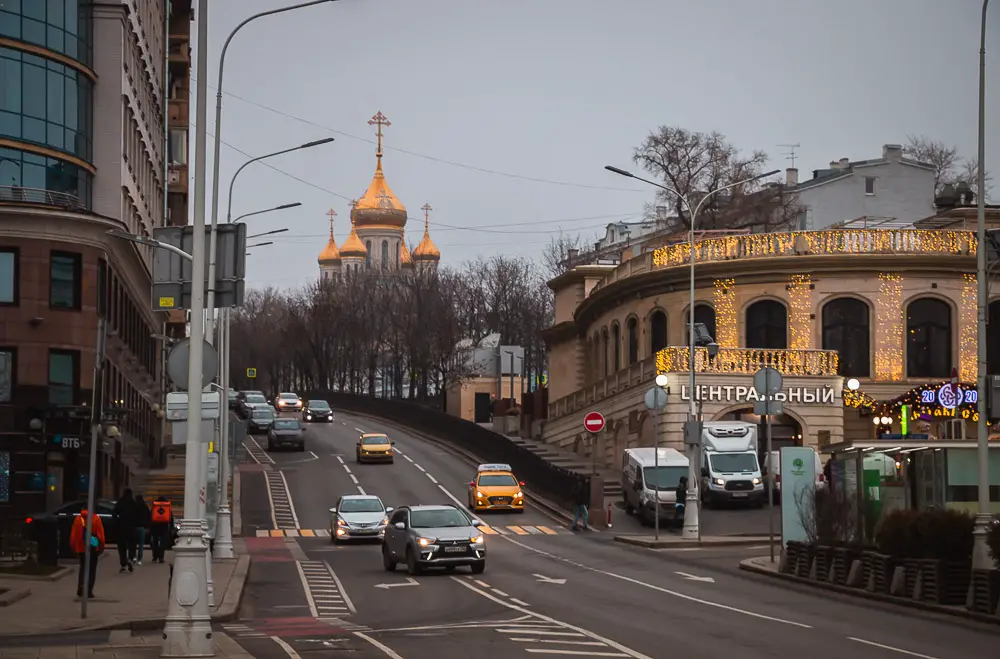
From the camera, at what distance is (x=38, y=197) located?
47.0 meters

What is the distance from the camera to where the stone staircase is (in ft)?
203

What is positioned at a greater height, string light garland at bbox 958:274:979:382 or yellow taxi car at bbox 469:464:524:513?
string light garland at bbox 958:274:979:382

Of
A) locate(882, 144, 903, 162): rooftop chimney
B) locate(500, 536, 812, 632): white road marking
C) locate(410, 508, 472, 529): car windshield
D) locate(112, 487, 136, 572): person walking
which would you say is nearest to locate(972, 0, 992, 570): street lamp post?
locate(500, 536, 812, 632): white road marking

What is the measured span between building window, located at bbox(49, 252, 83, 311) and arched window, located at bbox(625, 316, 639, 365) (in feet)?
103

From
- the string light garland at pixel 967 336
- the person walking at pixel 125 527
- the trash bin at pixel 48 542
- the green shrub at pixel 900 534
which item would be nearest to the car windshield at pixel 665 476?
the string light garland at pixel 967 336

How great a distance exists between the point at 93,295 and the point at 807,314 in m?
30.5

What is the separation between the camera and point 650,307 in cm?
7000

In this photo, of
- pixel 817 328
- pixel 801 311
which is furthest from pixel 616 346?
pixel 817 328

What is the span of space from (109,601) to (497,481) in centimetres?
3320

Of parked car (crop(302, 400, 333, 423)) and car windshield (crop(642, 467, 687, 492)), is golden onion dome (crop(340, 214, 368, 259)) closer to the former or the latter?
parked car (crop(302, 400, 333, 423))

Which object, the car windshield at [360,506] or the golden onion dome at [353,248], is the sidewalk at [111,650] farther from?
the golden onion dome at [353,248]

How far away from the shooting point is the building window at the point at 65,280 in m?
45.6

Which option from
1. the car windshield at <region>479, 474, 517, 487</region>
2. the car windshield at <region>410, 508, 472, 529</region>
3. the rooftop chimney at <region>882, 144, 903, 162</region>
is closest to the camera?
the car windshield at <region>410, 508, 472, 529</region>

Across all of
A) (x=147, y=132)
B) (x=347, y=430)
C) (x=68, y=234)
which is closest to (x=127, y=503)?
(x=68, y=234)
